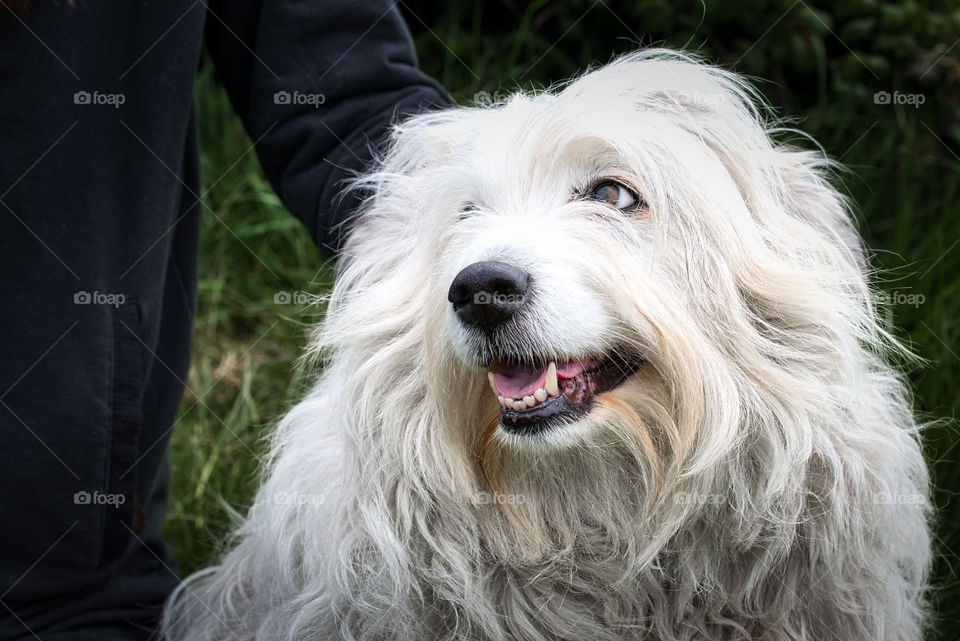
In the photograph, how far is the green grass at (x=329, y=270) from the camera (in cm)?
346

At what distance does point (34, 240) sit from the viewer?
2.20 metres

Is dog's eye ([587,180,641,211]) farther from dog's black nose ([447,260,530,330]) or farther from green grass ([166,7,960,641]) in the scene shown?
green grass ([166,7,960,641])

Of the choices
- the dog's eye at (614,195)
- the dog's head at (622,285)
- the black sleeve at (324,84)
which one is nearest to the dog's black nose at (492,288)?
the dog's head at (622,285)

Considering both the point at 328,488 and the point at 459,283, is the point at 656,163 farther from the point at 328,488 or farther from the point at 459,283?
the point at 328,488

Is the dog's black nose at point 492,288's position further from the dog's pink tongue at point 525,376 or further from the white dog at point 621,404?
the dog's pink tongue at point 525,376

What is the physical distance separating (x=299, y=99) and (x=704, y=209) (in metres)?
1.08

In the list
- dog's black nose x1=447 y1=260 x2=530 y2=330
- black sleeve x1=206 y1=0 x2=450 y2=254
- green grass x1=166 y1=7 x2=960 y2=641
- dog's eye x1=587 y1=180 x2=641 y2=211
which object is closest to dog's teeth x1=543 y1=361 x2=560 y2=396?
dog's black nose x1=447 y1=260 x2=530 y2=330

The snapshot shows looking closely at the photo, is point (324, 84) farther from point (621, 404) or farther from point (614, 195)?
point (621, 404)

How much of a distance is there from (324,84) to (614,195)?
2.89ft

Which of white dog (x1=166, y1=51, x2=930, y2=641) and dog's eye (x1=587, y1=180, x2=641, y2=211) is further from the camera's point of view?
dog's eye (x1=587, y1=180, x2=641, y2=211)

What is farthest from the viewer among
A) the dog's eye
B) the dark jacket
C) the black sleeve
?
the black sleeve

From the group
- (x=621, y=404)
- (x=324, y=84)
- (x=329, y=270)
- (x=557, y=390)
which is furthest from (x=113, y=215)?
(x=621, y=404)

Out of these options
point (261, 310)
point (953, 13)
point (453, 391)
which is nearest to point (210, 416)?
point (261, 310)

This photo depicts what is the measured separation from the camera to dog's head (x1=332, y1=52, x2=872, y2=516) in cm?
178
